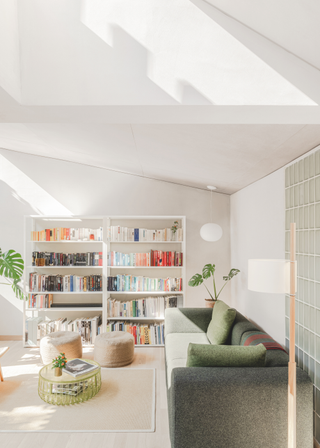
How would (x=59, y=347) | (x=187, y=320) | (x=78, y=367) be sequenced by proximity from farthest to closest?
(x=187, y=320)
(x=59, y=347)
(x=78, y=367)

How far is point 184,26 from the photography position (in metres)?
1.96

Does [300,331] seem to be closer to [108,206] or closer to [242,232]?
[242,232]

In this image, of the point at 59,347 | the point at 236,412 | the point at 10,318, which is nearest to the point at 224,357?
the point at 236,412

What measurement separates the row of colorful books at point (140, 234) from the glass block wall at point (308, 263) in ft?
8.06

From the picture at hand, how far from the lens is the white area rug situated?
2992mm

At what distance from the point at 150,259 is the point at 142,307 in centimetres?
71

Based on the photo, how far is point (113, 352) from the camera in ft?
13.8

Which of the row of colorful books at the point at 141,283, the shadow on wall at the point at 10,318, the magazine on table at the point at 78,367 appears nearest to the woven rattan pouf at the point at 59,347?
the magazine on table at the point at 78,367

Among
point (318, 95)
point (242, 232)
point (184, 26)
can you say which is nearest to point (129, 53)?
point (184, 26)

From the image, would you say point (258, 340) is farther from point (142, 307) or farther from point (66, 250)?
point (66, 250)

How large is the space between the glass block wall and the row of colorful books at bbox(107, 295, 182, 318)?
8.29 ft

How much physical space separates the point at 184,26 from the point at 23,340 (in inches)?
183

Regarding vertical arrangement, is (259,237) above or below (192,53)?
below

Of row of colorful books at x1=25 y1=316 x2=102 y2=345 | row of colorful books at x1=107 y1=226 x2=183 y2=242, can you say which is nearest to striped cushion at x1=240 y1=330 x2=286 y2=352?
row of colorful books at x1=107 y1=226 x2=183 y2=242
